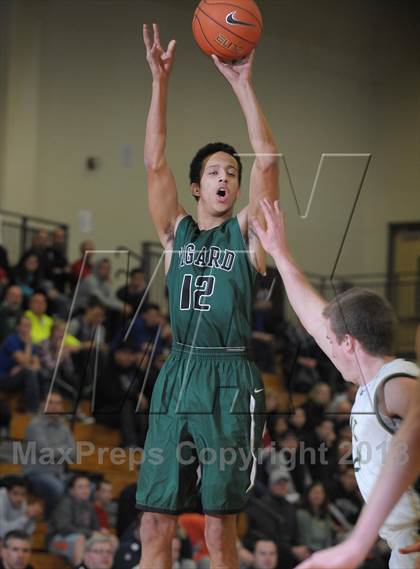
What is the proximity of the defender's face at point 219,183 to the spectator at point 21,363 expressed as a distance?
549 centimetres

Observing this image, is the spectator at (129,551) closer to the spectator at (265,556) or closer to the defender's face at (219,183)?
the spectator at (265,556)

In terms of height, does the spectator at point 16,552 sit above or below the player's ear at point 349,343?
below

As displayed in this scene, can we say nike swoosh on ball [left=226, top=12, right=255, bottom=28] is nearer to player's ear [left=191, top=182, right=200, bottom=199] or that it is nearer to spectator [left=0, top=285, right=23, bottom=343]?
player's ear [left=191, top=182, right=200, bottom=199]

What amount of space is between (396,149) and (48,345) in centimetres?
451

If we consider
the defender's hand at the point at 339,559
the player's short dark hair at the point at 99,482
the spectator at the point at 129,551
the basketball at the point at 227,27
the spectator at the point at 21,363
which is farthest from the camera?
the spectator at the point at 21,363

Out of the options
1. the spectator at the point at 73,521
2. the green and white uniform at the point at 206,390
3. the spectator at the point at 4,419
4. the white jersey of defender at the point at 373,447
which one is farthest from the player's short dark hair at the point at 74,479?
the white jersey of defender at the point at 373,447

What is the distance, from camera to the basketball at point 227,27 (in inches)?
190

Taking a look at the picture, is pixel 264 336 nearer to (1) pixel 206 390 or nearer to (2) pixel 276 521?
(2) pixel 276 521

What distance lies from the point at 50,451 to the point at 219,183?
4.75 meters

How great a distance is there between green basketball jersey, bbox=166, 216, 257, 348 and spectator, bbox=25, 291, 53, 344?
17.9 feet

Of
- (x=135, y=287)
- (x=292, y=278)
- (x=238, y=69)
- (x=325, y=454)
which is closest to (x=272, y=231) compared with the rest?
(x=292, y=278)

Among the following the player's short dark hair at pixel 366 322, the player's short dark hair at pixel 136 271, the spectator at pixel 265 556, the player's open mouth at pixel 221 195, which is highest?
the player's open mouth at pixel 221 195

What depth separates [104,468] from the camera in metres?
9.99

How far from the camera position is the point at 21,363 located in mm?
10242
